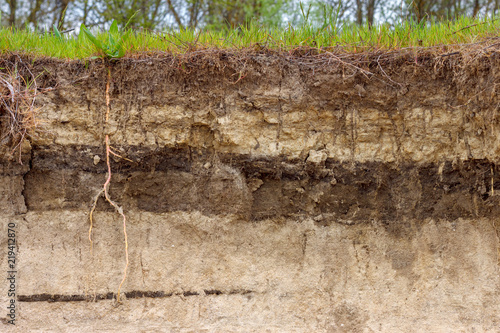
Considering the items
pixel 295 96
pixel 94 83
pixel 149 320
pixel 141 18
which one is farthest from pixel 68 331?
pixel 141 18

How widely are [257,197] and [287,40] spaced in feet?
4.34

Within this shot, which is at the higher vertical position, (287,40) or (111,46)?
(287,40)

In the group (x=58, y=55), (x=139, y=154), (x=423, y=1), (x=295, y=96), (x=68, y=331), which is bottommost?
(x=68, y=331)

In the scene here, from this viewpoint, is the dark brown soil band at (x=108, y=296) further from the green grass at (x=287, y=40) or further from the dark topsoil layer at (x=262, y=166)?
A: the green grass at (x=287, y=40)

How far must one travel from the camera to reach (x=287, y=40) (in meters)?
3.47

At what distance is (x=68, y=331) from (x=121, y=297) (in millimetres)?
443

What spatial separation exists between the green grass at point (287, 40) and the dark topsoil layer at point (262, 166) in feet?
0.34

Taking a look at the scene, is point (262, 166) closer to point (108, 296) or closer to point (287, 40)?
point (287, 40)

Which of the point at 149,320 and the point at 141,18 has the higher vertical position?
the point at 141,18

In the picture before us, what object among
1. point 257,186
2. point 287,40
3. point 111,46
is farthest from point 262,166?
point 111,46

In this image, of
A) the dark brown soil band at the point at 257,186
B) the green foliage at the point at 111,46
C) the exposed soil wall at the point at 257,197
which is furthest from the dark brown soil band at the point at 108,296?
the green foliage at the point at 111,46

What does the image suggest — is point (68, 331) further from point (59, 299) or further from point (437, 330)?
point (437, 330)

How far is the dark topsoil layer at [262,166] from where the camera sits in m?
3.27

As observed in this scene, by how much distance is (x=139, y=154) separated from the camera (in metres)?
3.35
